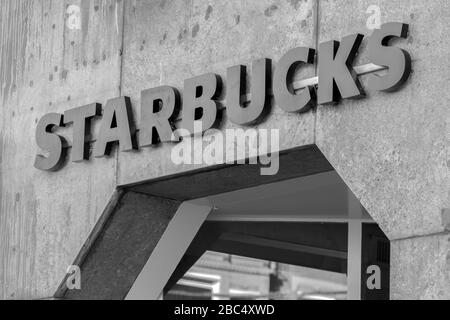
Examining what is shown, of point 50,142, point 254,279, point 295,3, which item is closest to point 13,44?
point 50,142

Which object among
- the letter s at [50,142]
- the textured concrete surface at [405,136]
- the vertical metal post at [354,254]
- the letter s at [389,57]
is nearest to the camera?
the textured concrete surface at [405,136]

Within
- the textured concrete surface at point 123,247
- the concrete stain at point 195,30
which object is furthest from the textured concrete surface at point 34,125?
the concrete stain at point 195,30

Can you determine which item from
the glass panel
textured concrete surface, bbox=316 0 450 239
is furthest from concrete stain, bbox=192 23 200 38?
the glass panel

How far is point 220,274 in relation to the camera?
87.5 feet

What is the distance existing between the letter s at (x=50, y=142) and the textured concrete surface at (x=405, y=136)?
236 centimetres

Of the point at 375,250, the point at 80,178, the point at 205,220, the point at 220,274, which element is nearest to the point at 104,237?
the point at 80,178

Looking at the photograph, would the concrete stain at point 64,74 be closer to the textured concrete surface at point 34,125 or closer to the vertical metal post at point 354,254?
the textured concrete surface at point 34,125

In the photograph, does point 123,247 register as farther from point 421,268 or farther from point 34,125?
point 421,268

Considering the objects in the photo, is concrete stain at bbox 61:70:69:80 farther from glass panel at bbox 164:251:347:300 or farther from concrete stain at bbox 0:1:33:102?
glass panel at bbox 164:251:347:300

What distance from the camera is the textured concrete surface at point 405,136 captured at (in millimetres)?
5363
